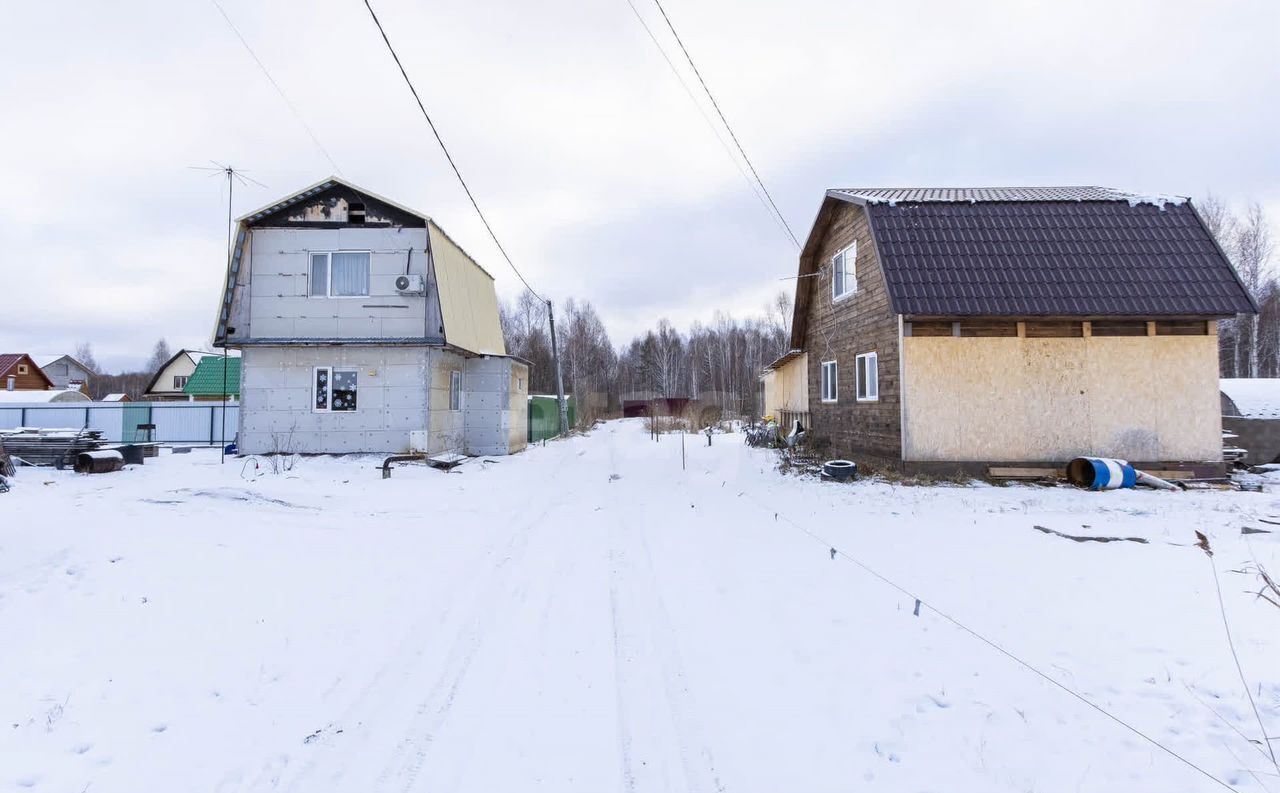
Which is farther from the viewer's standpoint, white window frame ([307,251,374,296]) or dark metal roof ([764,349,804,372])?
dark metal roof ([764,349,804,372])

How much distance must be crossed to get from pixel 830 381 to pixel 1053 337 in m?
5.44

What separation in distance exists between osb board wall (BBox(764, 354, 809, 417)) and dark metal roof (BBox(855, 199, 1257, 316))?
6.72 metres

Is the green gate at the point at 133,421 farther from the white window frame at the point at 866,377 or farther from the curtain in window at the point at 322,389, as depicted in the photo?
the white window frame at the point at 866,377

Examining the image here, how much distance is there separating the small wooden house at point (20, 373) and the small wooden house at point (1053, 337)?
62.4 metres

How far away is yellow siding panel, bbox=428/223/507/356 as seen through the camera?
14602 millimetres

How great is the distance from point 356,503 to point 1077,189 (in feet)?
59.4

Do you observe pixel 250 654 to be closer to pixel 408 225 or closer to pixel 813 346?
pixel 408 225

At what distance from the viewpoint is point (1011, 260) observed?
1120 cm

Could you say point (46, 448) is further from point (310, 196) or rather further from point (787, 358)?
point (787, 358)

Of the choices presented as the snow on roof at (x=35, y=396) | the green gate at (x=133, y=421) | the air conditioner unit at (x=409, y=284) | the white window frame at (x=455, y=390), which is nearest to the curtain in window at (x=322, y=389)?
the air conditioner unit at (x=409, y=284)

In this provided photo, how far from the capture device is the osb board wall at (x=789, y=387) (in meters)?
18.4

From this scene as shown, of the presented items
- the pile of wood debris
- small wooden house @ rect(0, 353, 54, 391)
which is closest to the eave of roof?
the pile of wood debris

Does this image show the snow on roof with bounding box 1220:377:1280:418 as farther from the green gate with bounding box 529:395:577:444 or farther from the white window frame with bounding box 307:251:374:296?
the green gate with bounding box 529:395:577:444

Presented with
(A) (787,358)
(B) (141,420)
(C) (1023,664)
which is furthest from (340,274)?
(C) (1023,664)
